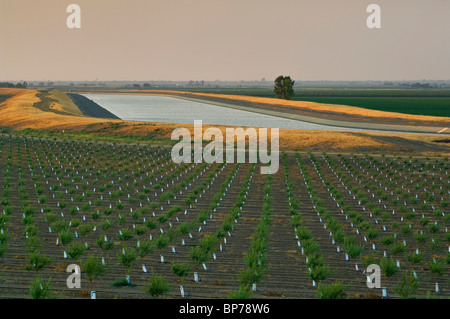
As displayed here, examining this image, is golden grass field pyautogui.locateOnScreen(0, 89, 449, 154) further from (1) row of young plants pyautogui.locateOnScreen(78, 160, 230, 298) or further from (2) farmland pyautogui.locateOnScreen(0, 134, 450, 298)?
(1) row of young plants pyautogui.locateOnScreen(78, 160, 230, 298)

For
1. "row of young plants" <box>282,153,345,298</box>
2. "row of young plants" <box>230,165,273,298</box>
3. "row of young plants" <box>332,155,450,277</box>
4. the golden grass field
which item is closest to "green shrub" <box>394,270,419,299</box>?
"row of young plants" <box>332,155,450,277</box>

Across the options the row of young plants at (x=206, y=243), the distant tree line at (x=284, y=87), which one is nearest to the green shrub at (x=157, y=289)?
the row of young plants at (x=206, y=243)

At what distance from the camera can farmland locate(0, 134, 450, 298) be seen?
16469 millimetres

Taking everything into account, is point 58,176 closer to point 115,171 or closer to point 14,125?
point 115,171

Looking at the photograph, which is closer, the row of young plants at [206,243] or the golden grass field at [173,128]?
the row of young plants at [206,243]

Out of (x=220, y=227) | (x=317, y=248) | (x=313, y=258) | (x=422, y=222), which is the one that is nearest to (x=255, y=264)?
(x=313, y=258)

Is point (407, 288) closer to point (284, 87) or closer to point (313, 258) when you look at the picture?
point (313, 258)

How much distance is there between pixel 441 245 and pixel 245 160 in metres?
27.6

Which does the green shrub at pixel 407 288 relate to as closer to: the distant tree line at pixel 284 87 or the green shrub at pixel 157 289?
the green shrub at pixel 157 289

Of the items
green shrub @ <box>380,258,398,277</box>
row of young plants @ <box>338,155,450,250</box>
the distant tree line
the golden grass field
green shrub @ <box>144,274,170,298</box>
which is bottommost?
row of young plants @ <box>338,155,450,250</box>

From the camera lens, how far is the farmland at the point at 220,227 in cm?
1647

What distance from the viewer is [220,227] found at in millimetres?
23953
